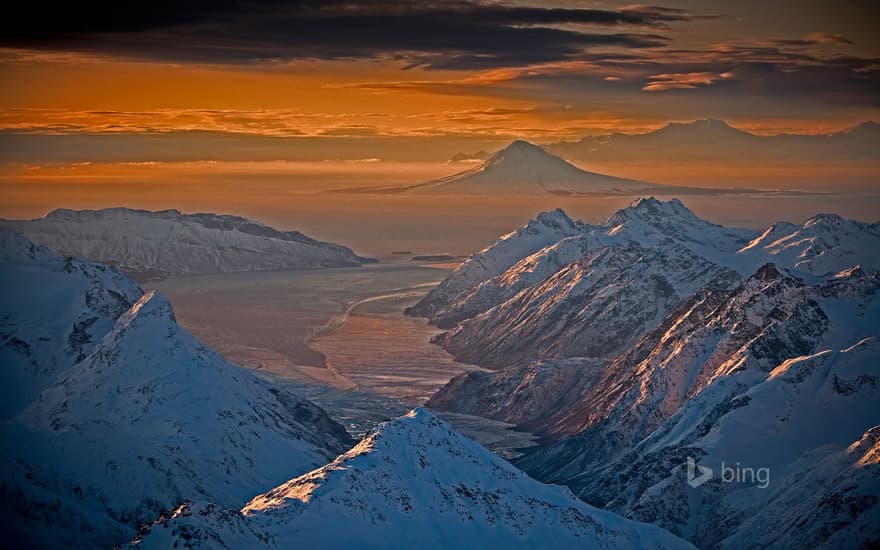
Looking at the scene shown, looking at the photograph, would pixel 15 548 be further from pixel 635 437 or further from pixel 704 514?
pixel 635 437

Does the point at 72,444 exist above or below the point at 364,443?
below

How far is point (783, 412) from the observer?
5876 inches

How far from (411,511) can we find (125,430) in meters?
62.6

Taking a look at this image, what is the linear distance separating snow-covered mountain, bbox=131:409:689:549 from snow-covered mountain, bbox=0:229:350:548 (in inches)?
1189

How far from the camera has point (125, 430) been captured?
15775 centimetres

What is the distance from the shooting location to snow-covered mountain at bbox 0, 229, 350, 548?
12912 centimetres

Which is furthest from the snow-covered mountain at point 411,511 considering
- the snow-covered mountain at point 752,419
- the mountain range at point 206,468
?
the snow-covered mountain at point 752,419

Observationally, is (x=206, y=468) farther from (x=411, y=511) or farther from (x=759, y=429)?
(x=759, y=429)

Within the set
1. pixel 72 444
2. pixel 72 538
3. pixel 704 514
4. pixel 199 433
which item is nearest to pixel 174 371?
pixel 199 433

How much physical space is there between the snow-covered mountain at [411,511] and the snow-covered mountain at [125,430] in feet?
99.0

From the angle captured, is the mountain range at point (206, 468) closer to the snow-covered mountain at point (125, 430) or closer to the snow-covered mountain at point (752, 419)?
the snow-covered mountain at point (125, 430)

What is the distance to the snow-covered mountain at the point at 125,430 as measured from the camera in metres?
129

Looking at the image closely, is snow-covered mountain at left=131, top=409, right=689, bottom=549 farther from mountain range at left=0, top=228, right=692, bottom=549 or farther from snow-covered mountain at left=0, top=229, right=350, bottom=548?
snow-covered mountain at left=0, top=229, right=350, bottom=548

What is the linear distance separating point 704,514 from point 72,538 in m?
72.2
